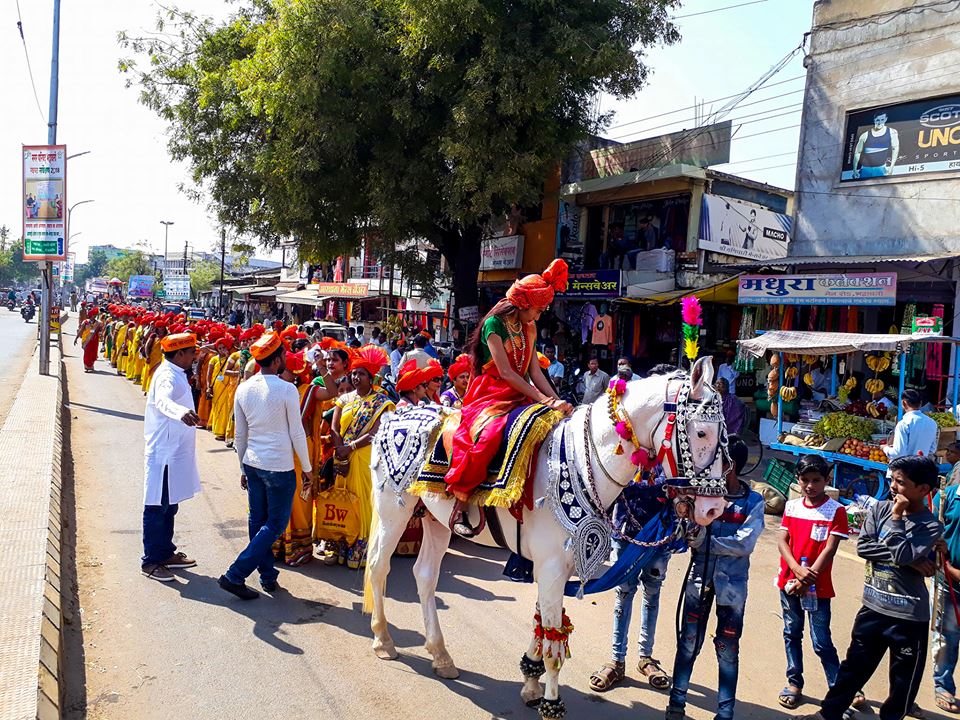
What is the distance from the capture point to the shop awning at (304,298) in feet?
94.2

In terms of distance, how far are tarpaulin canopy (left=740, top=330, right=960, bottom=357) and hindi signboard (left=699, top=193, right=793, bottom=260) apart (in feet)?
19.4

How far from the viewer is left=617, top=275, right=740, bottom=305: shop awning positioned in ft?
44.8

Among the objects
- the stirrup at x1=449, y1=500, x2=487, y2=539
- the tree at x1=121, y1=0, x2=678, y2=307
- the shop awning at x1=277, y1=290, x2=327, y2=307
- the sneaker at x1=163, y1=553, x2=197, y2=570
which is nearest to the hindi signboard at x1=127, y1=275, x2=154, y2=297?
the shop awning at x1=277, y1=290, x2=327, y2=307

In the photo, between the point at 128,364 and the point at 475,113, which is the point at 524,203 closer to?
the point at 475,113

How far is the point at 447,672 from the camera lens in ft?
15.2

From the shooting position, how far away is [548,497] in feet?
13.4

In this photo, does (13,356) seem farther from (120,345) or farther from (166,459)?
(166,459)

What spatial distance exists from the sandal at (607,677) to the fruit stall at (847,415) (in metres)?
5.31

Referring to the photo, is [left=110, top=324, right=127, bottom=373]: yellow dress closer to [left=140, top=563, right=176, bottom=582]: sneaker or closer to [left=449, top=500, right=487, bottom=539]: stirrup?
[left=140, top=563, right=176, bottom=582]: sneaker

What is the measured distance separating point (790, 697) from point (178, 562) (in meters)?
4.69

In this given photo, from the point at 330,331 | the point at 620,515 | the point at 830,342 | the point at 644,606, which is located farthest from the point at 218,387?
the point at 330,331

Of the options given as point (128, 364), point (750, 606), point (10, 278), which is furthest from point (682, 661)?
point (10, 278)

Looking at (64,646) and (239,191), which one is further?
(239,191)

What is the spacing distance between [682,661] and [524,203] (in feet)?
44.9
